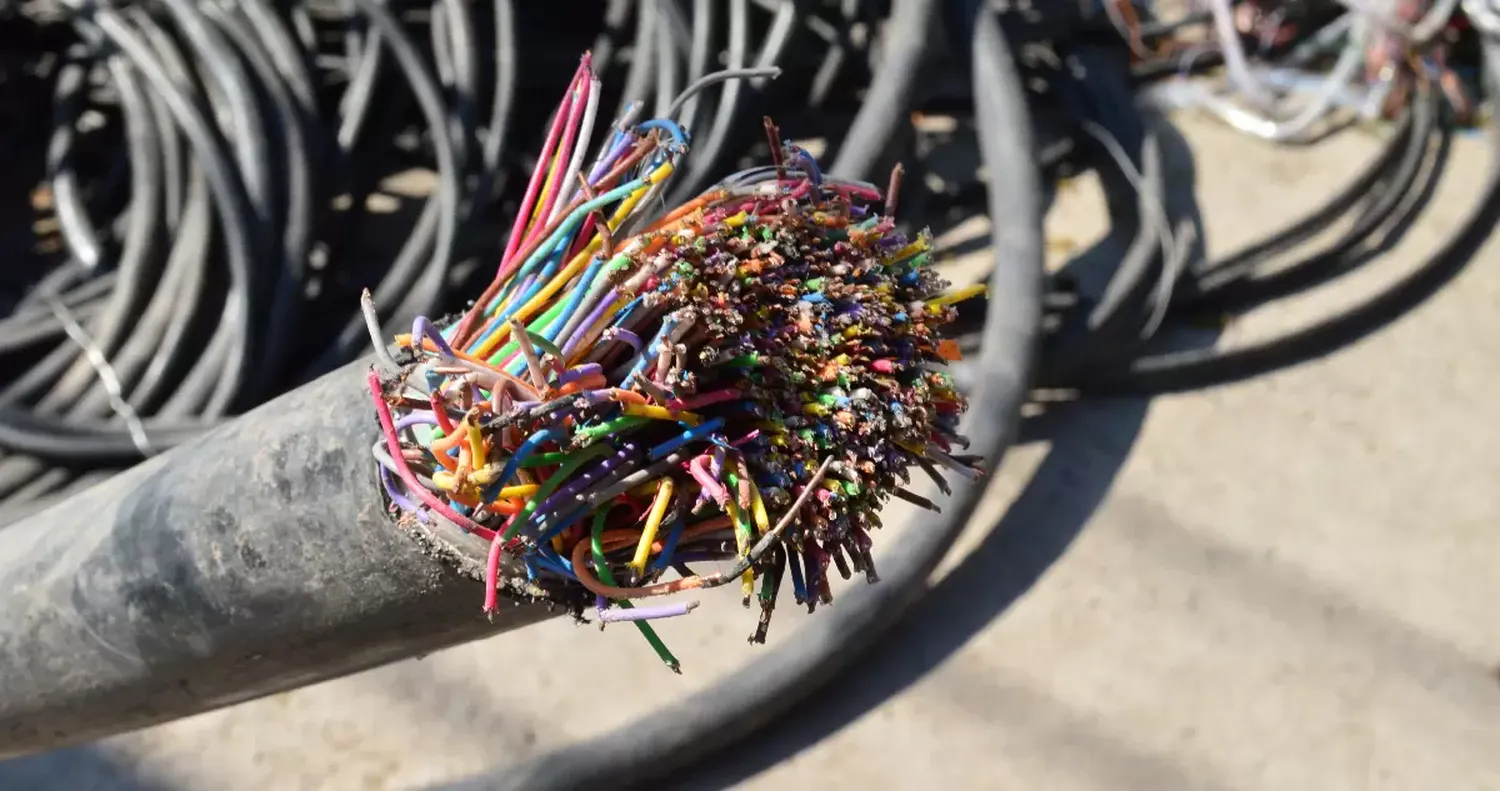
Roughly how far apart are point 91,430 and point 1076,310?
1450 millimetres

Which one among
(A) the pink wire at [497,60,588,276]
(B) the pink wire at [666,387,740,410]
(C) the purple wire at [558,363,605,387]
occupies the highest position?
(A) the pink wire at [497,60,588,276]

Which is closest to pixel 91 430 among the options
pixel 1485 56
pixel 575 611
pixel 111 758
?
pixel 111 758

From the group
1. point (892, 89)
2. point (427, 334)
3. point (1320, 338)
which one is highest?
point (427, 334)

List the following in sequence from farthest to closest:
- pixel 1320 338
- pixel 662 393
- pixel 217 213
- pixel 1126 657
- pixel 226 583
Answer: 1. pixel 1320 338
2. pixel 217 213
3. pixel 1126 657
4. pixel 226 583
5. pixel 662 393

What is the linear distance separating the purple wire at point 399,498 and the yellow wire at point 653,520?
121 mm

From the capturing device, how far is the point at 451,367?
1.62 ft

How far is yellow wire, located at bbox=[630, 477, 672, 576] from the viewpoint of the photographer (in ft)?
1.60

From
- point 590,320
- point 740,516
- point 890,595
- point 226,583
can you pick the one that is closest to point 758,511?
point 740,516

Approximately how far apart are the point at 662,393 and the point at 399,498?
Answer: 17 cm

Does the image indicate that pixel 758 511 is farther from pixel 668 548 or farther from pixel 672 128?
pixel 672 128

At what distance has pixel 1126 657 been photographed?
145 centimetres

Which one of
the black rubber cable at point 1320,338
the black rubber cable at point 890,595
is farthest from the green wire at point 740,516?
the black rubber cable at point 1320,338

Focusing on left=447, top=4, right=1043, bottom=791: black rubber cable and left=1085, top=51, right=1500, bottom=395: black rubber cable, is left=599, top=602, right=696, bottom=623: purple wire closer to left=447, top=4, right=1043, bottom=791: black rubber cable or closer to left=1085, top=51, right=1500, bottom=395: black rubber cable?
left=447, top=4, right=1043, bottom=791: black rubber cable

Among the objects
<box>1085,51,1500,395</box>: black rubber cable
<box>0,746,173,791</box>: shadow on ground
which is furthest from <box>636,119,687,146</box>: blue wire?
<box>1085,51,1500,395</box>: black rubber cable
